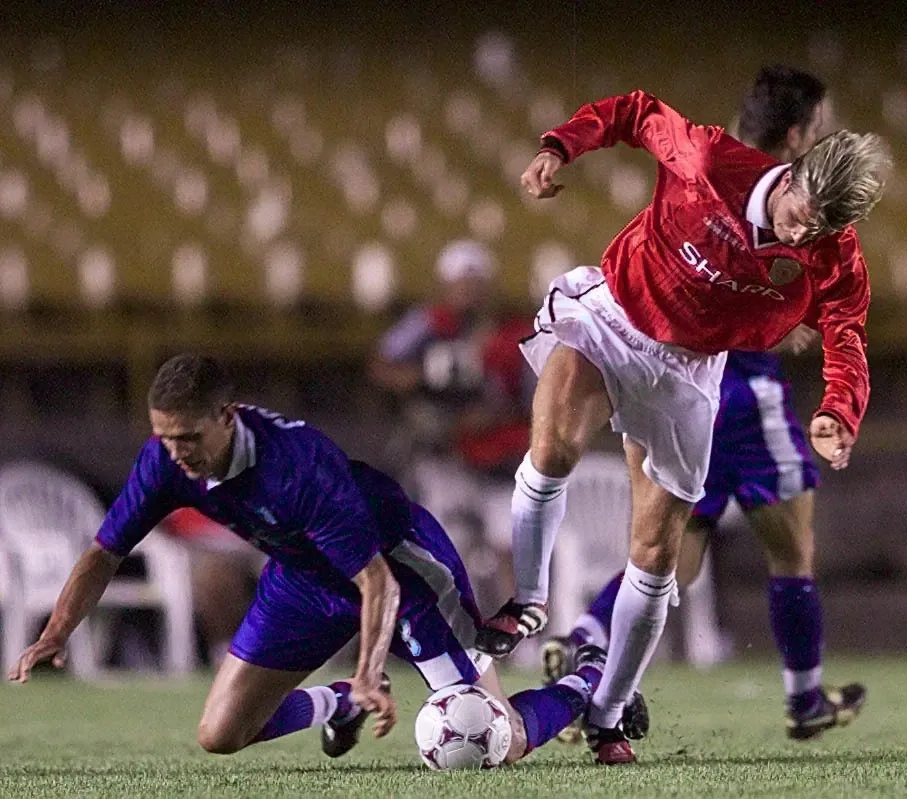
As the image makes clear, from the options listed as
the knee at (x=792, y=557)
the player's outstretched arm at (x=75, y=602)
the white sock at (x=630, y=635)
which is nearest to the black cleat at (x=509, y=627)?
the white sock at (x=630, y=635)

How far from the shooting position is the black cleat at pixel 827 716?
5.66 meters

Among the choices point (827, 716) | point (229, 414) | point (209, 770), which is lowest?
point (827, 716)

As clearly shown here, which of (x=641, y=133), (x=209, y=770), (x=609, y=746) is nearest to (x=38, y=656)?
(x=209, y=770)

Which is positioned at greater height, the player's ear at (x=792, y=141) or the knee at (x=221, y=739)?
the player's ear at (x=792, y=141)

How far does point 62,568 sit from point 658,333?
488cm

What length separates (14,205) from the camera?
35.6ft

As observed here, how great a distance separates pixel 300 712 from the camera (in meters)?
5.07

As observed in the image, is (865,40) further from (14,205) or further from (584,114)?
(584,114)

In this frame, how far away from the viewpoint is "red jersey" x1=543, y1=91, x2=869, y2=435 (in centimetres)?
446

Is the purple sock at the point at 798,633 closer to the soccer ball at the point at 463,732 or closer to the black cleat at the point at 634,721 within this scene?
the black cleat at the point at 634,721

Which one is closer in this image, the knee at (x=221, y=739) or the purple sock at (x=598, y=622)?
the knee at (x=221, y=739)

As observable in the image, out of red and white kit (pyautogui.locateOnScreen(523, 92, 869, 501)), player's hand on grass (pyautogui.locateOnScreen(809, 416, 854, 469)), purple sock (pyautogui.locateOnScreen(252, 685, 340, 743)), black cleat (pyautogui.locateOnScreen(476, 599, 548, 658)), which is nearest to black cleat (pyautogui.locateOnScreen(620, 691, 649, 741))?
black cleat (pyautogui.locateOnScreen(476, 599, 548, 658))

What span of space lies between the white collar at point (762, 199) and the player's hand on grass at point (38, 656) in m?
1.98

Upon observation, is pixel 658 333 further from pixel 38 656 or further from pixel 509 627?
pixel 38 656
